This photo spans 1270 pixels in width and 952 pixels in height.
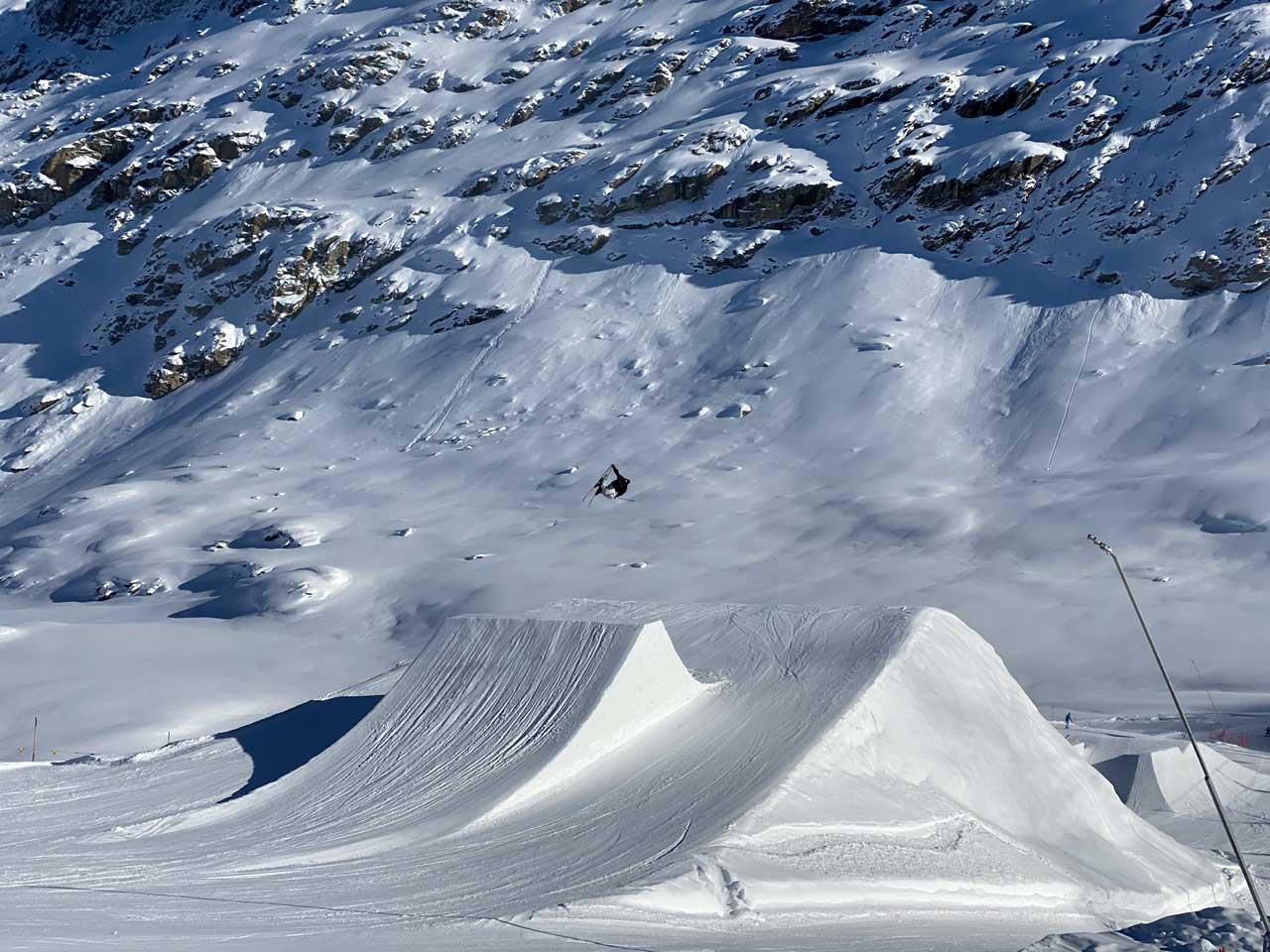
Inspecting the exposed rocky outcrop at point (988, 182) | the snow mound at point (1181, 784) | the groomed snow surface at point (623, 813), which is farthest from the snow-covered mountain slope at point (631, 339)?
the groomed snow surface at point (623, 813)

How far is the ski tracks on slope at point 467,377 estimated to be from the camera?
54.7 meters

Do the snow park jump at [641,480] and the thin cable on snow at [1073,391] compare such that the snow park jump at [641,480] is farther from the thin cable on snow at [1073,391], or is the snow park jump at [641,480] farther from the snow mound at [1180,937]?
the thin cable on snow at [1073,391]

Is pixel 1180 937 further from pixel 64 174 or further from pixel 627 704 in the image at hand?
pixel 64 174

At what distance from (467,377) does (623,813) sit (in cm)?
4822

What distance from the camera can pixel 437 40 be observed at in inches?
3659

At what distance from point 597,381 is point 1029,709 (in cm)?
4323

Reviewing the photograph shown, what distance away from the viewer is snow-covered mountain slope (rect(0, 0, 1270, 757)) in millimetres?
37469

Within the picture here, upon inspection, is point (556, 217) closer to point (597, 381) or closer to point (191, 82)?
point (597, 381)

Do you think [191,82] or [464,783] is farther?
[191,82]

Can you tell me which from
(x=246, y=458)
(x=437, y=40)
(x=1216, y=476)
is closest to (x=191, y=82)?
(x=437, y=40)

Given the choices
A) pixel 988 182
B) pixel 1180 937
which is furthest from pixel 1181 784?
pixel 988 182

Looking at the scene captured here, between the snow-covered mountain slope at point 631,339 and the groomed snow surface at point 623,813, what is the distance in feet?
55.4

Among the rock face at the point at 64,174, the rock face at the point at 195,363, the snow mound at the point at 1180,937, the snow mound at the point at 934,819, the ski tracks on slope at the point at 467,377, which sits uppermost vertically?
the snow mound at the point at 1180,937

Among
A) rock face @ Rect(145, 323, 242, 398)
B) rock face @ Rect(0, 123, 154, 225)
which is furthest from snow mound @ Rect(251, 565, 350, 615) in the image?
rock face @ Rect(0, 123, 154, 225)
